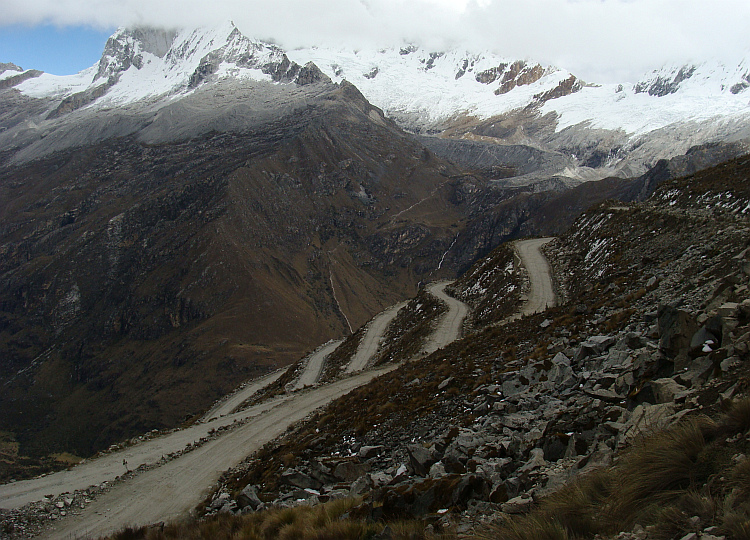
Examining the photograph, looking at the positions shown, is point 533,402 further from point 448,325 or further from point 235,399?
point 235,399

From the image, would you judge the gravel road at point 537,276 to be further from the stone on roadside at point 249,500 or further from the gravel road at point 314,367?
the stone on roadside at point 249,500

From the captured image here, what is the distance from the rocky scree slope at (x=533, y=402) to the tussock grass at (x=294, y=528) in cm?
47

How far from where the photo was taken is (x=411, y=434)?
1628 cm

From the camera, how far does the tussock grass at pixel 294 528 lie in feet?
26.4

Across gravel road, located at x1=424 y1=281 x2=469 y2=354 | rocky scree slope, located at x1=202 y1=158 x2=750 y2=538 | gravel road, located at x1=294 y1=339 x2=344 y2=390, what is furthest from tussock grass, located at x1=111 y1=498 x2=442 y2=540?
gravel road, located at x1=294 y1=339 x2=344 y2=390

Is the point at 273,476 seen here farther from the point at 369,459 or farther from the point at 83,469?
the point at 83,469

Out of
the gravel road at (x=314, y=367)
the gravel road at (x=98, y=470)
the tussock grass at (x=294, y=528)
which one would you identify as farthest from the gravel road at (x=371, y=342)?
the tussock grass at (x=294, y=528)

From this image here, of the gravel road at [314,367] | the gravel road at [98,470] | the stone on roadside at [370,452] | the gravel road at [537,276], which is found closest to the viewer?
the stone on roadside at [370,452]

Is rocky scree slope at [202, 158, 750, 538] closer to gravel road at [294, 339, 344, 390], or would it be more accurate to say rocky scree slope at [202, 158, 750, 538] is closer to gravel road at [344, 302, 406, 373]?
gravel road at [344, 302, 406, 373]

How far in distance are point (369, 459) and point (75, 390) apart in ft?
642

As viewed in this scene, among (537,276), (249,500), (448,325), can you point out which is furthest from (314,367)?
(249,500)

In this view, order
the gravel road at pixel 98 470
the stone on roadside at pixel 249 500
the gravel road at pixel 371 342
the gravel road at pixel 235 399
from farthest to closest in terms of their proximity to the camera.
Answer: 1. the gravel road at pixel 371 342
2. the gravel road at pixel 235 399
3. the gravel road at pixel 98 470
4. the stone on roadside at pixel 249 500

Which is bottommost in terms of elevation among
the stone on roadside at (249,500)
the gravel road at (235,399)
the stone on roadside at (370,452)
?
the gravel road at (235,399)

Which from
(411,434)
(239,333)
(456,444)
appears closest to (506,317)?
(411,434)
